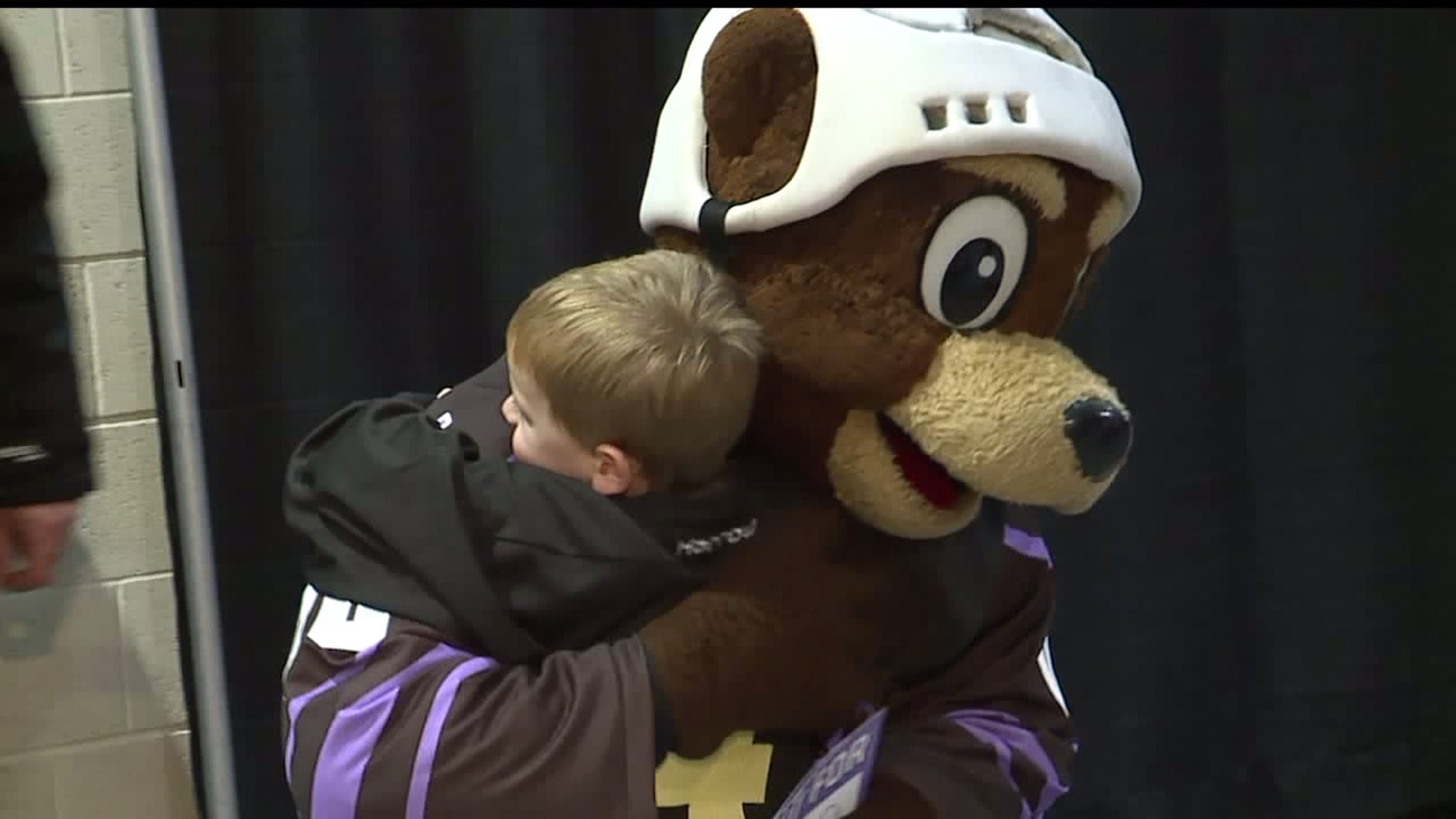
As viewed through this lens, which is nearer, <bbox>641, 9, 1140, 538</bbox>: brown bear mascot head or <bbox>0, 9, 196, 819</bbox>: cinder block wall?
<bbox>641, 9, 1140, 538</bbox>: brown bear mascot head

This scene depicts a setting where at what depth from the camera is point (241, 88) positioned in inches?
49.4

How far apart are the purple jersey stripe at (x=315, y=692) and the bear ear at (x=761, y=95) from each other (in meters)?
0.30

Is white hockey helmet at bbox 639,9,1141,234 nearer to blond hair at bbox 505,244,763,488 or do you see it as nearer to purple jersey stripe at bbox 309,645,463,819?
blond hair at bbox 505,244,763,488

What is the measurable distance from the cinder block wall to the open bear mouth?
0.82m

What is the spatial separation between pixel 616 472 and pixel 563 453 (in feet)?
0.10

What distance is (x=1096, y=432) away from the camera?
779 millimetres

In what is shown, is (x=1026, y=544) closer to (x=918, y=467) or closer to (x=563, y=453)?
(x=918, y=467)

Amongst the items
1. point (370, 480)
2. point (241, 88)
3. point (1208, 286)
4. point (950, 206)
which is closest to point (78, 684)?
point (241, 88)

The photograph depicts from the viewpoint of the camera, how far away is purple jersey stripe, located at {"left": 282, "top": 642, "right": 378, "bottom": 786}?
76cm

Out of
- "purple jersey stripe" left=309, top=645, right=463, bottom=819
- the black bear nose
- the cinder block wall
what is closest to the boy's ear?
"purple jersey stripe" left=309, top=645, right=463, bottom=819

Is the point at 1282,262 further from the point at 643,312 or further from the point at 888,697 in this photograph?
the point at 643,312

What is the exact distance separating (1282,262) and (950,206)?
0.93m

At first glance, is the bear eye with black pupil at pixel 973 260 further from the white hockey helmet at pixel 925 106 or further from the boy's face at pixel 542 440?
the boy's face at pixel 542 440

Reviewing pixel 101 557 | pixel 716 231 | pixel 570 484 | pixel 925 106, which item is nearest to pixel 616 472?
pixel 570 484
